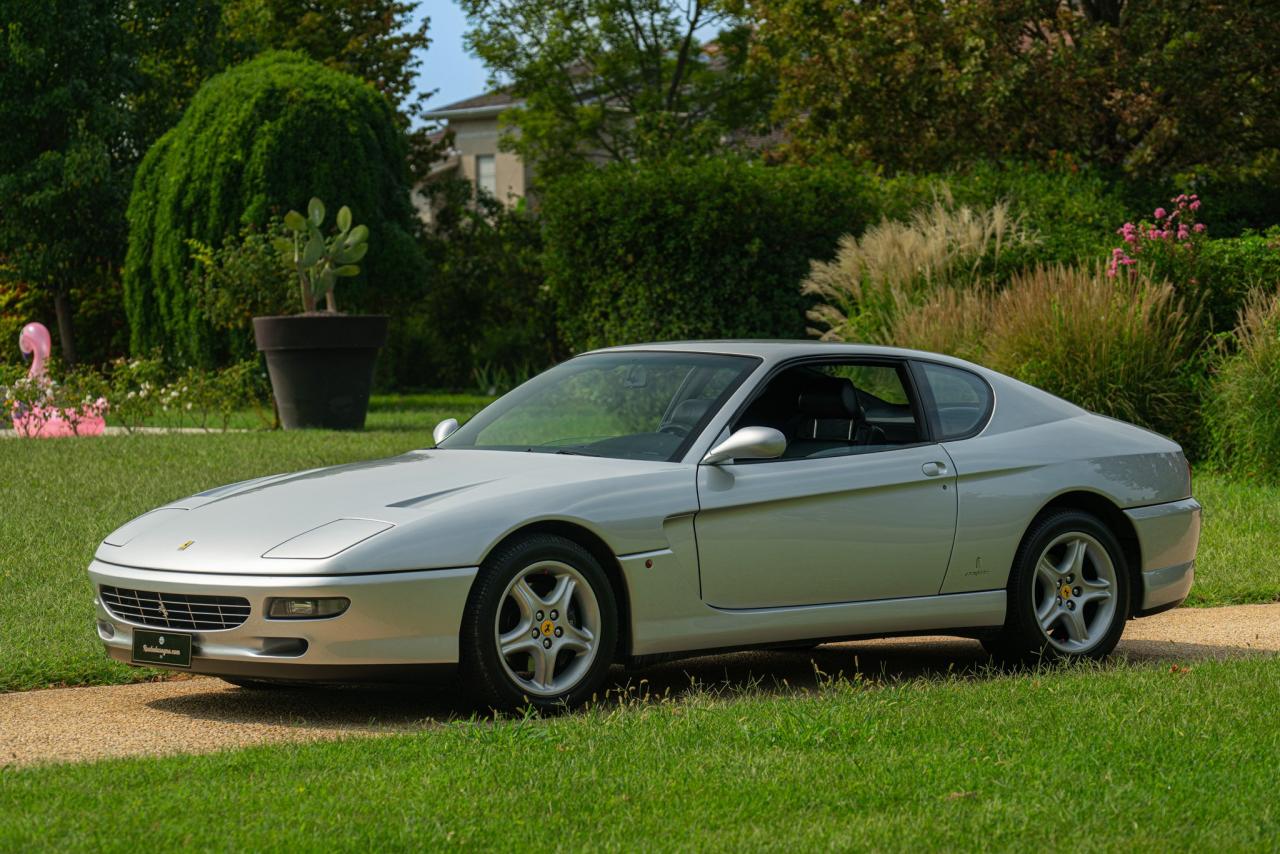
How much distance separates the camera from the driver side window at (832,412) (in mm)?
7410

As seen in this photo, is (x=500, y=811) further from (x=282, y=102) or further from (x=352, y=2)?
(x=352, y=2)

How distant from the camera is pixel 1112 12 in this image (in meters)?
24.6

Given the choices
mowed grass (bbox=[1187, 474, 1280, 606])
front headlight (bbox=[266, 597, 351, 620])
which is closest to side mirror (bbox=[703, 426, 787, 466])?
front headlight (bbox=[266, 597, 351, 620])

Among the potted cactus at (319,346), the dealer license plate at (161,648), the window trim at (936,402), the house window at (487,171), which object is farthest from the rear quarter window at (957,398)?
the house window at (487,171)

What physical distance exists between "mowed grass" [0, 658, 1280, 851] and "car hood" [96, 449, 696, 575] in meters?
0.66

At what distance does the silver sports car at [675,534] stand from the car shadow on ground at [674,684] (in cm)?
21

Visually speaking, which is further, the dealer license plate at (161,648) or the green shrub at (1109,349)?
the green shrub at (1109,349)

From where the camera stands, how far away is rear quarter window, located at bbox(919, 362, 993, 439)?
769cm

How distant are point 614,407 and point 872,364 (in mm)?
1290

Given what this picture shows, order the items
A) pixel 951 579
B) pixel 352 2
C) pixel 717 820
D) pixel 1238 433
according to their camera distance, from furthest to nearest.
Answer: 1. pixel 352 2
2. pixel 1238 433
3. pixel 951 579
4. pixel 717 820

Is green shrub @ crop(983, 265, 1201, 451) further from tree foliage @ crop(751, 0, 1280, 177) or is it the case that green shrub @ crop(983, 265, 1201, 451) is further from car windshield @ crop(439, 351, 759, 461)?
A: tree foliage @ crop(751, 0, 1280, 177)

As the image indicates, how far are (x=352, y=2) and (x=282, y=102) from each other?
14.1 meters

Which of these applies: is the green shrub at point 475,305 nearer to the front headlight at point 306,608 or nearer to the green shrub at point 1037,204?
the green shrub at point 1037,204

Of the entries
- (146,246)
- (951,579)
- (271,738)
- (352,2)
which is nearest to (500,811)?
(271,738)
